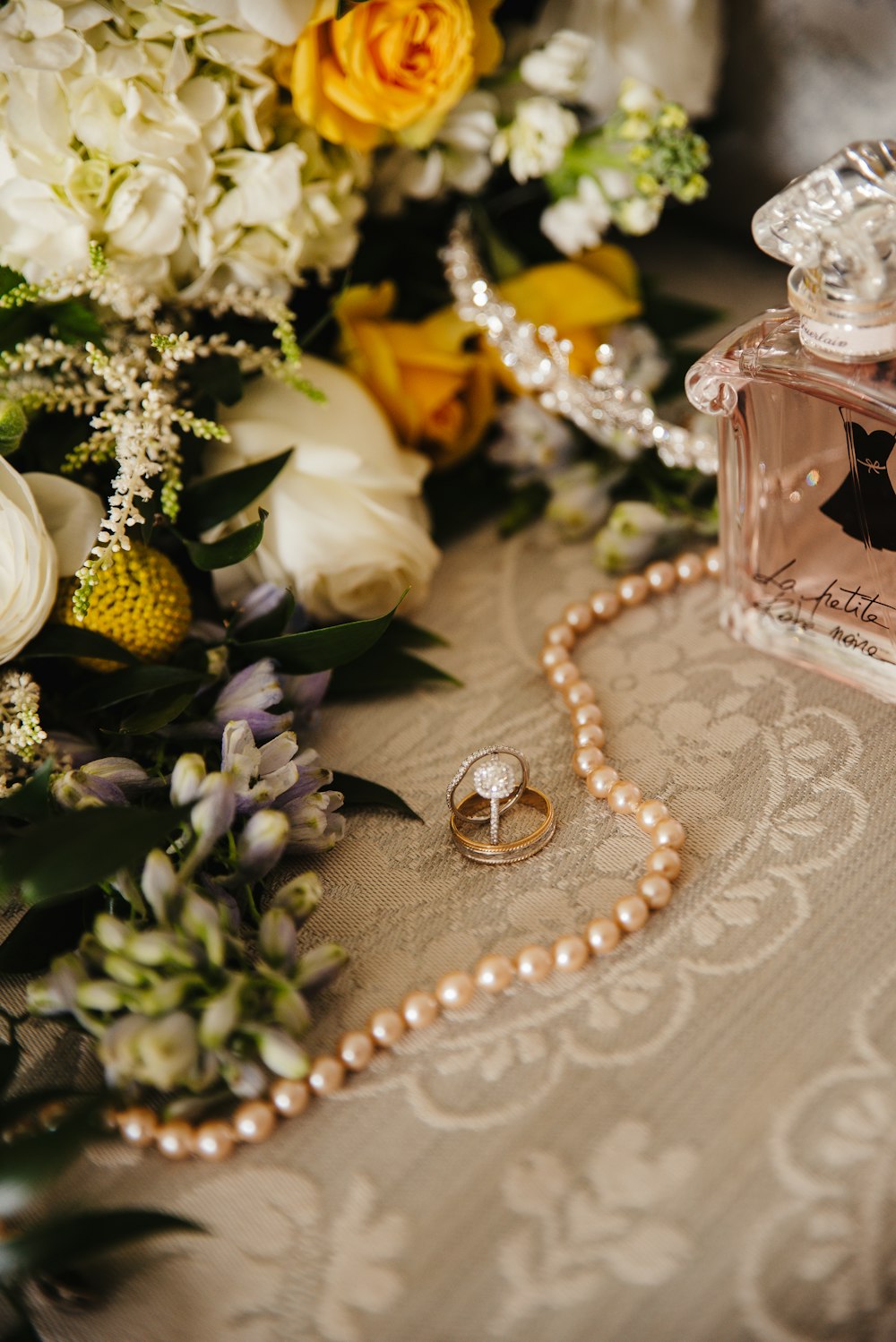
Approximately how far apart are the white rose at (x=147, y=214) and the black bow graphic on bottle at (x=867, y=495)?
18.2 inches

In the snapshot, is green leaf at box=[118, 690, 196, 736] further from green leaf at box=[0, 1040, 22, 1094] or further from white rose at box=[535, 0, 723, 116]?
white rose at box=[535, 0, 723, 116]

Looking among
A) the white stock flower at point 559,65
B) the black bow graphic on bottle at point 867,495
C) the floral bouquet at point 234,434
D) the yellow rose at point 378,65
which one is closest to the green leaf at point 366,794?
the floral bouquet at point 234,434

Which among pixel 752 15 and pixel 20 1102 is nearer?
pixel 20 1102

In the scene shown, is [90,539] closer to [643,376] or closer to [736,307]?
[643,376]

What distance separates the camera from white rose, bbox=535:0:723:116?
917 millimetres

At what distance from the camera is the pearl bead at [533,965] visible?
611 millimetres

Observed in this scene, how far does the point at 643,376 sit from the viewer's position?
0.96 metres

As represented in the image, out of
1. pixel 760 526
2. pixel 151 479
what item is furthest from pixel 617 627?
pixel 151 479

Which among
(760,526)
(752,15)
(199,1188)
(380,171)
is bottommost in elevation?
(199,1188)

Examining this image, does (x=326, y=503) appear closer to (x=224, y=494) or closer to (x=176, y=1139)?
(x=224, y=494)

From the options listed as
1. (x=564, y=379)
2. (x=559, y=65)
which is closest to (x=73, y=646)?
(x=564, y=379)

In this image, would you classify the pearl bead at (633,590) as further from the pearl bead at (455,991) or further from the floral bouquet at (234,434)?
the pearl bead at (455,991)

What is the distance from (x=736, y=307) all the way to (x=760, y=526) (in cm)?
40

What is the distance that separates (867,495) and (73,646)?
51 centimetres
